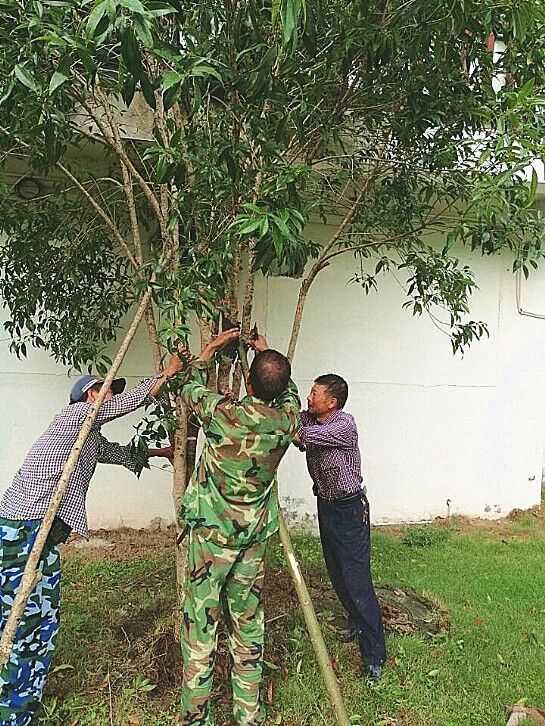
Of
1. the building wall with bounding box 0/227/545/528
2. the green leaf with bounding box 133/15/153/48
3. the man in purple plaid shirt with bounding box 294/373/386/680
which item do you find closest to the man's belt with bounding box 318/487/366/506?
the man in purple plaid shirt with bounding box 294/373/386/680

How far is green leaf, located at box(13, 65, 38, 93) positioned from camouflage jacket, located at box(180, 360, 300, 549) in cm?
143

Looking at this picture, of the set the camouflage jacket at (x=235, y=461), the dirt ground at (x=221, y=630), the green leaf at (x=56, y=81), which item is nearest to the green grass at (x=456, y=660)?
the dirt ground at (x=221, y=630)

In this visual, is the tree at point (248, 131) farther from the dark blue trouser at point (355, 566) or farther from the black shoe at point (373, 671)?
the black shoe at point (373, 671)

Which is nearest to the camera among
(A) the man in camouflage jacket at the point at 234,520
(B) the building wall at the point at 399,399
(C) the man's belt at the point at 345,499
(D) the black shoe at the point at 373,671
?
(A) the man in camouflage jacket at the point at 234,520

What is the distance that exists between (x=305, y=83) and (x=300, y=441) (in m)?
1.79

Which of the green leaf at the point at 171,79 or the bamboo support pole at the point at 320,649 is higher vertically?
the green leaf at the point at 171,79

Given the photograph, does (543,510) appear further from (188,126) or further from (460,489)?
(188,126)

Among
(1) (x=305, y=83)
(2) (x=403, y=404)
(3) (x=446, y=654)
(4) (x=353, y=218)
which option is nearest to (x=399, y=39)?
(1) (x=305, y=83)

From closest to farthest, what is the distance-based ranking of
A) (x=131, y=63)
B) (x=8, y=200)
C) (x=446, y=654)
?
(x=131, y=63), (x=446, y=654), (x=8, y=200)

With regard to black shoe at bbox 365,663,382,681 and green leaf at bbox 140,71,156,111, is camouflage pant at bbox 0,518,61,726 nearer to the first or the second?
black shoe at bbox 365,663,382,681

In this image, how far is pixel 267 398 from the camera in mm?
2818

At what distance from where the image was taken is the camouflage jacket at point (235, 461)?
9.17 feet

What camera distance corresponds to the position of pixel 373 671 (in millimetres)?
3564

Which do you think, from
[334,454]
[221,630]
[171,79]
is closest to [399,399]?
[334,454]
